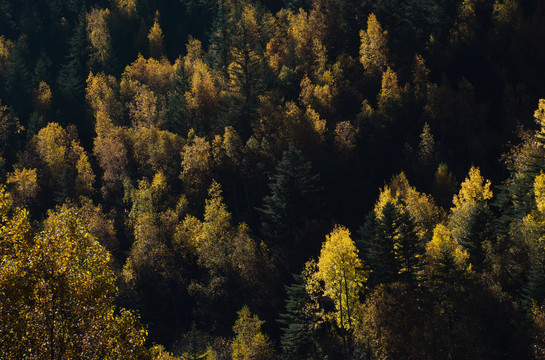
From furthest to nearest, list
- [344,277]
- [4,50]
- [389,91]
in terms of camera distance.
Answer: [4,50] < [389,91] < [344,277]

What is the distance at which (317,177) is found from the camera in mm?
75875

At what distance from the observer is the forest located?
4828 cm

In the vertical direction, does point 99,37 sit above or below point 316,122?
above

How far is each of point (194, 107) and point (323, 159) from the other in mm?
31766

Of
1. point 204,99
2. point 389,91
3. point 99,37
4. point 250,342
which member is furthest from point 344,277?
point 99,37

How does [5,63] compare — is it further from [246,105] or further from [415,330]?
[415,330]

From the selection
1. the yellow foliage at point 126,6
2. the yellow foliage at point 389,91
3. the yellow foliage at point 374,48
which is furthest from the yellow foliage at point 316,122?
the yellow foliage at point 126,6

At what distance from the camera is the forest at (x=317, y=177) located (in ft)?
158

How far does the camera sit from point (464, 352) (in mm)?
39219

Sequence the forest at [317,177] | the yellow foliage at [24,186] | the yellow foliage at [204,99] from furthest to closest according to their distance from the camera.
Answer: the yellow foliage at [204,99] < the yellow foliage at [24,186] < the forest at [317,177]

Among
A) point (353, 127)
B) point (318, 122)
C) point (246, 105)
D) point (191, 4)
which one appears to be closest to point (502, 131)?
point (353, 127)

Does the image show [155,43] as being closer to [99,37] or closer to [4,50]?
[99,37]

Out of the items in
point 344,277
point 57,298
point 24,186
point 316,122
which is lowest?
point 57,298

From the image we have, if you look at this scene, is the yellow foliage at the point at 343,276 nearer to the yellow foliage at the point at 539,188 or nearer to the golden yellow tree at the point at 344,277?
the golden yellow tree at the point at 344,277
